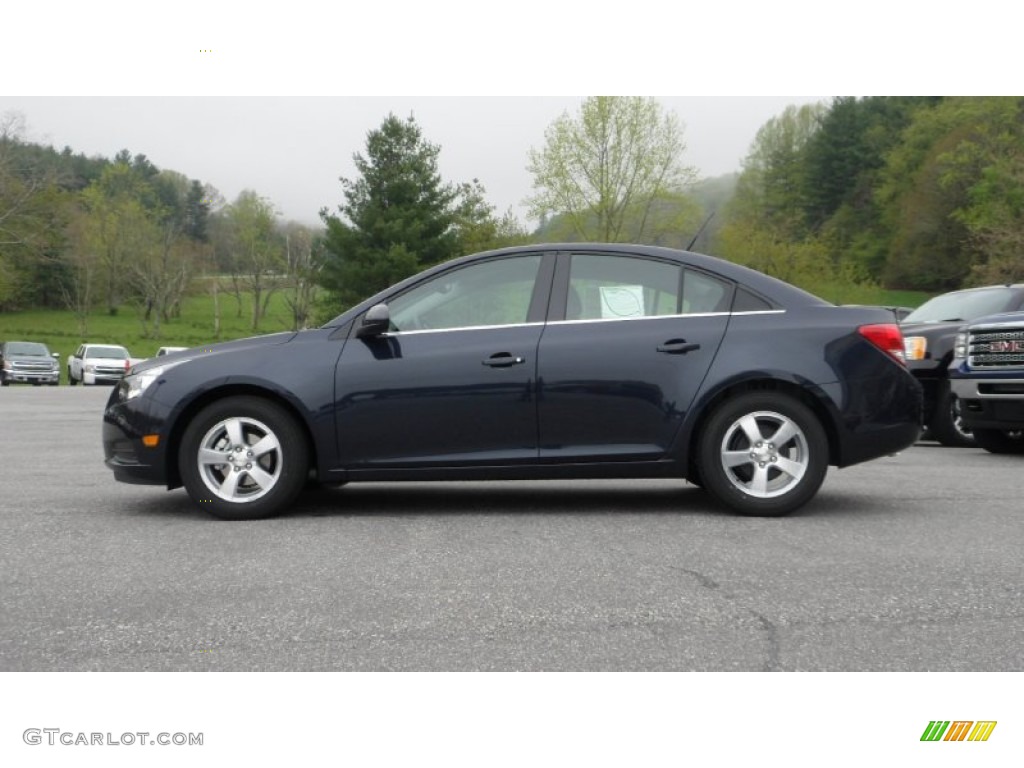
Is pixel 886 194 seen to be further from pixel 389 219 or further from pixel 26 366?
pixel 26 366

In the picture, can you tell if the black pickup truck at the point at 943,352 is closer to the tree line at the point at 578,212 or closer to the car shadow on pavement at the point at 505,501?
the car shadow on pavement at the point at 505,501

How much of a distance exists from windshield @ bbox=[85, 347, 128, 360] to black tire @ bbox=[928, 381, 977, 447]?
3457 centimetres

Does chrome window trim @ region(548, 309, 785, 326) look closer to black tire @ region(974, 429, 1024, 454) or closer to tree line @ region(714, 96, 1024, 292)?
black tire @ region(974, 429, 1024, 454)

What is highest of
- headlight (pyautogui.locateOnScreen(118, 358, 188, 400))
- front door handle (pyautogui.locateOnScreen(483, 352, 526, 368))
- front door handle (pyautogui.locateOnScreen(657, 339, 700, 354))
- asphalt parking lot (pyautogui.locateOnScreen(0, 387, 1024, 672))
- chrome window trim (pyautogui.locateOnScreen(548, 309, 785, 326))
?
chrome window trim (pyautogui.locateOnScreen(548, 309, 785, 326))

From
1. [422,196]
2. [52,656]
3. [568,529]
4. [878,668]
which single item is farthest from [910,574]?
[422,196]

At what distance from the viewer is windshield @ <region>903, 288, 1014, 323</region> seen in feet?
39.9

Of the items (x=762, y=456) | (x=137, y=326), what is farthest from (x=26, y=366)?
(x=762, y=456)

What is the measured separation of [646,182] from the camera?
44156 millimetres

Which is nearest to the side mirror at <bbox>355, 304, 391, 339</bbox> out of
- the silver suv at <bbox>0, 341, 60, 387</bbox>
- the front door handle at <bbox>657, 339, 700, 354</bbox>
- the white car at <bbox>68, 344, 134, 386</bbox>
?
the front door handle at <bbox>657, 339, 700, 354</bbox>

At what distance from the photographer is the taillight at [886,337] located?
21.4ft

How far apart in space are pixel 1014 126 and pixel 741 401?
179 ft

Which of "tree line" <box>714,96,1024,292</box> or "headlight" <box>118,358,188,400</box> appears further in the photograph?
"tree line" <box>714,96,1024,292</box>

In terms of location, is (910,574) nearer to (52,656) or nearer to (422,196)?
(52,656)
